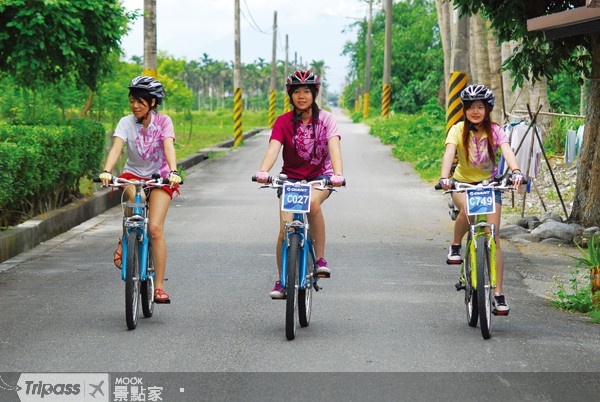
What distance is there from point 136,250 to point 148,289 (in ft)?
1.82

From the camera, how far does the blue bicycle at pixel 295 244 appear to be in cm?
785

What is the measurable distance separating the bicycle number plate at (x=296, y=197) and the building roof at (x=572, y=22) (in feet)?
12.1

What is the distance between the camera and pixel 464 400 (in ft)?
20.7

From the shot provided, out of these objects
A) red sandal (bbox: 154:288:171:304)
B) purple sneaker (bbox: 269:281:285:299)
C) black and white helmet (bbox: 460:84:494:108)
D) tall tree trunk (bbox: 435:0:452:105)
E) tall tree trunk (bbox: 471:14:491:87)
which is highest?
tall tree trunk (bbox: 435:0:452:105)

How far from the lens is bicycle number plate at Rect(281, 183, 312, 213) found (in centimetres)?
792

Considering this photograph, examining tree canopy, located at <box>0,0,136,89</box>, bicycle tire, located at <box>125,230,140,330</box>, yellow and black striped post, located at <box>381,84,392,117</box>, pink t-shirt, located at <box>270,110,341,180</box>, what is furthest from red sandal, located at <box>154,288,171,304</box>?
yellow and black striped post, located at <box>381,84,392,117</box>

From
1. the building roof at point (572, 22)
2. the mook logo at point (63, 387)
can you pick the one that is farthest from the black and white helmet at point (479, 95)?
the mook logo at point (63, 387)

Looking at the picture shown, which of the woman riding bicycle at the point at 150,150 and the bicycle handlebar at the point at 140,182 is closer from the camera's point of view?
the bicycle handlebar at the point at 140,182

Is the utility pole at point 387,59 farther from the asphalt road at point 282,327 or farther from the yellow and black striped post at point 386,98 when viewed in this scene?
the asphalt road at point 282,327

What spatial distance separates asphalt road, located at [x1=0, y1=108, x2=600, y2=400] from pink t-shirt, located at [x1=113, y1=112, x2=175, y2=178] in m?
1.21

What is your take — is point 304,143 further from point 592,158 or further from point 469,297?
point 592,158

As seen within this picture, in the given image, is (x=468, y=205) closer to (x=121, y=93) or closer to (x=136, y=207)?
(x=136, y=207)

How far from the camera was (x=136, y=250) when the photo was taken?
831 centimetres

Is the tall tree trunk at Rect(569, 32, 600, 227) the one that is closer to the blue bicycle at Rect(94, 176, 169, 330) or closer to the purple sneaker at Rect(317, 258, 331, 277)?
the purple sneaker at Rect(317, 258, 331, 277)
